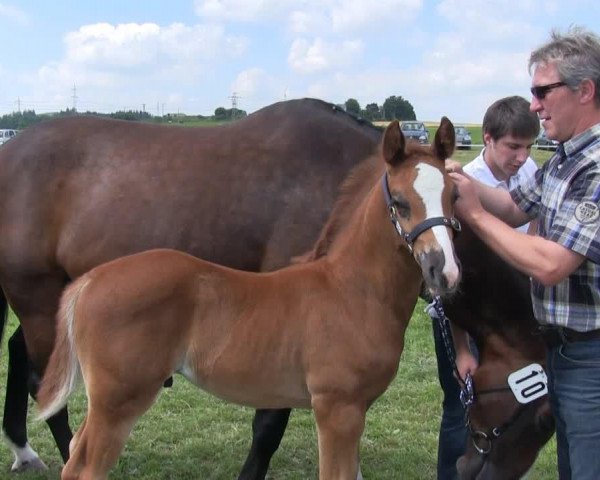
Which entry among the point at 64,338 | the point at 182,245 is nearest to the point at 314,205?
the point at 182,245

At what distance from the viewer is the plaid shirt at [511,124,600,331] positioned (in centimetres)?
187

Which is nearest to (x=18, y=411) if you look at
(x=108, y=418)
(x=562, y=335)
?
(x=108, y=418)

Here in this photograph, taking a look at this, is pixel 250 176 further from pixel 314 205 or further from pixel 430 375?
pixel 430 375

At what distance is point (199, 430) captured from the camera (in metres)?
4.32

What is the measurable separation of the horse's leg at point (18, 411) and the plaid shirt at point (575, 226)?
9.81 feet

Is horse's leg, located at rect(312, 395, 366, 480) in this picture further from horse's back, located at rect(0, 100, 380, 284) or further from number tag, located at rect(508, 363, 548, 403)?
horse's back, located at rect(0, 100, 380, 284)

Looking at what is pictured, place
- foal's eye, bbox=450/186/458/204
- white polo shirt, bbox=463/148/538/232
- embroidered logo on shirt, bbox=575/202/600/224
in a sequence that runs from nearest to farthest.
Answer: embroidered logo on shirt, bbox=575/202/600/224 → foal's eye, bbox=450/186/458/204 → white polo shirt, bbox=463/148/538/232

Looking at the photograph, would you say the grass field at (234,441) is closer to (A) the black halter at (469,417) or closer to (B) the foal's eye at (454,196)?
(A) the black halter at (469,417)

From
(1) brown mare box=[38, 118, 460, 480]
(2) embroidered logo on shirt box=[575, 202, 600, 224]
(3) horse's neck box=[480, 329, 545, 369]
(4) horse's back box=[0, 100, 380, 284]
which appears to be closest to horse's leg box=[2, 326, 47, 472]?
(4) horse's back box=[0, 100, 380, 284]

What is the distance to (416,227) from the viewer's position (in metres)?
2.21

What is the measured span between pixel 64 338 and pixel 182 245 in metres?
1.07

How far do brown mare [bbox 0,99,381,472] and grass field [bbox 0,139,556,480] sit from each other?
15.1 inches

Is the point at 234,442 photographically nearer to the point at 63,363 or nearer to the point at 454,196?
the point at 63,363

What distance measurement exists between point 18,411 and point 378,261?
8.32 ft
